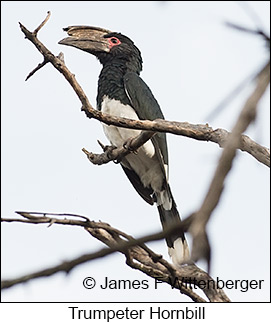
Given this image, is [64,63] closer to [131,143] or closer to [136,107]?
[131,143]

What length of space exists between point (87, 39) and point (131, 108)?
3.40 feet

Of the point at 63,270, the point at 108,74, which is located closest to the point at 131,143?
the point at 108,74

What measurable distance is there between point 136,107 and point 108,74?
0.54 meters

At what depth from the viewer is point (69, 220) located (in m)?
1.94

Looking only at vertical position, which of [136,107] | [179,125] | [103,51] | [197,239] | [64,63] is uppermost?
[103,51]

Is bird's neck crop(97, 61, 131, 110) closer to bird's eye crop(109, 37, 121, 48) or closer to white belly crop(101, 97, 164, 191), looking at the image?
white belly crop(101, 97, 164, 191)

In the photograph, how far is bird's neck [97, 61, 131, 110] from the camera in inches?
208

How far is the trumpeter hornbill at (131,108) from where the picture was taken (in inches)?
206

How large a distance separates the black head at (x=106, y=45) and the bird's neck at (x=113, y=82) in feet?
0.27

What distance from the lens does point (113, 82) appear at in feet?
17.7

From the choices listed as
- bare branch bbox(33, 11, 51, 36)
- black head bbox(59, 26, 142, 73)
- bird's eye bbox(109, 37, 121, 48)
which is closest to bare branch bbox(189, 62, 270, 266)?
bare branch bbox(33, 11, 51, 36)

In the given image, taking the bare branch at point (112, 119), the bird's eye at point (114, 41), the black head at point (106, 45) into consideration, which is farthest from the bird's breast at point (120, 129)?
the bare branch at point (112, 119)
